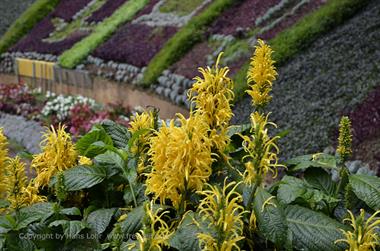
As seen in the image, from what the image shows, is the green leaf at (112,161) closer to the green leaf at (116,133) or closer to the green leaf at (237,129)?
the green leaf at (116,133)

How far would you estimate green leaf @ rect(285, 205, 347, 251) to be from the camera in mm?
1914

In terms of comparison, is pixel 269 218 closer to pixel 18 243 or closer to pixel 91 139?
pixel 18 243

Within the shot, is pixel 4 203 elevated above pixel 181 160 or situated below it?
below

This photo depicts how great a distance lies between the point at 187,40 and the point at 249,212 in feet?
29.4

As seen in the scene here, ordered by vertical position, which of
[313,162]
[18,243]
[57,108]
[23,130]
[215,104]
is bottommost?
[23,130]

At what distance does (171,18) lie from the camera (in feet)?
41.6

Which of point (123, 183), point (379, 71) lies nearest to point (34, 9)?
point (379, 71)

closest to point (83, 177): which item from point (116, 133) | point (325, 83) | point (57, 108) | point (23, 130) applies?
point (116, 133)

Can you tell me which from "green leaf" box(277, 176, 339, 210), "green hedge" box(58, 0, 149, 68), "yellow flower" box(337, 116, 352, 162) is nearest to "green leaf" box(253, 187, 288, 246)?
"green leaf" box(277, 176, 339, 210)

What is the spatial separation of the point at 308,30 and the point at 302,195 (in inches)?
253

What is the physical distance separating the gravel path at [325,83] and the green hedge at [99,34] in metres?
6.10

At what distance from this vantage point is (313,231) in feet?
6.40

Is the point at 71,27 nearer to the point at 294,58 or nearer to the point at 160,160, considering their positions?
the point at 294,58

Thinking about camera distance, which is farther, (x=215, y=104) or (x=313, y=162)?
(x=313, y=162)
